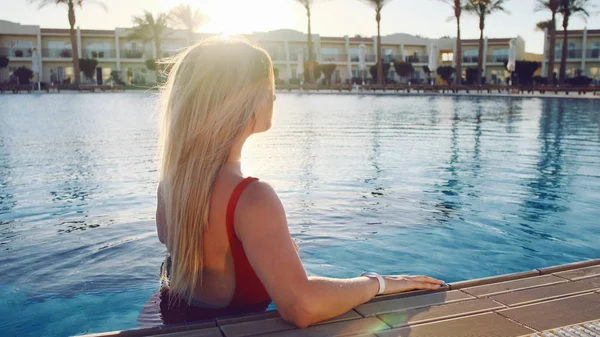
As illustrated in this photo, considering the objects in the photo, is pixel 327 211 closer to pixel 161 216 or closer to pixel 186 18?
pixel 161 216

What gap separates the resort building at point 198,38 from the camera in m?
49.5

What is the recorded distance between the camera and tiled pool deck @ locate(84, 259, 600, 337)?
6.40 ft

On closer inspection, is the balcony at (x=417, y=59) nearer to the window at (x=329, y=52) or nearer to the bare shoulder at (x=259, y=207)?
the window at (x=329, y=52)

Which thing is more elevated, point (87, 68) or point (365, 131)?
point (87, 68)

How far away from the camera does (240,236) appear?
71.6 inches

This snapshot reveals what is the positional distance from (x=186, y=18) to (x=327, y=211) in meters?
48.6

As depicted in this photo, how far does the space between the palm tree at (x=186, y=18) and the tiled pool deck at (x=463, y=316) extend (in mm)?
51247

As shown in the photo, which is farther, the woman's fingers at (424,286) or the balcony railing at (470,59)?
the balcony railing at (470,59)

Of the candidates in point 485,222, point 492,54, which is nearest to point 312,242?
point 485,222

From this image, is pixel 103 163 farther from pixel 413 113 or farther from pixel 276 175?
pixel 413 113

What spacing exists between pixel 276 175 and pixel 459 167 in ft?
9.08

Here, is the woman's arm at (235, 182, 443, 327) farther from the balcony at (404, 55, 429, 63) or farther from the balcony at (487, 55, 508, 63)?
the balcony at (404, 55, 429, 63)

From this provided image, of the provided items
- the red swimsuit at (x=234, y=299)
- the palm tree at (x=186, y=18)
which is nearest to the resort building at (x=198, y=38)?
the palm tree at (x=186, y=18)

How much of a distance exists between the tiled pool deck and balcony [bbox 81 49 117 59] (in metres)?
54.5
